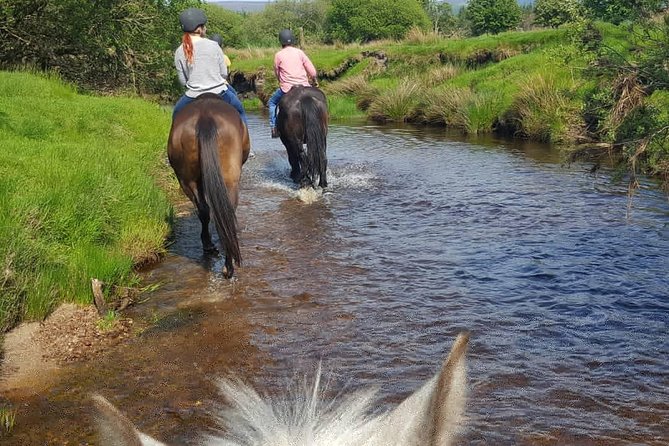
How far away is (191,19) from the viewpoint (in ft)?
24.1

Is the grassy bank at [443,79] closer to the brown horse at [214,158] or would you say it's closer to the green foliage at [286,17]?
the brown horse at [214,158]

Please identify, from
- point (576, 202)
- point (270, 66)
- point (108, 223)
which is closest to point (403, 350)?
point (108, 223)

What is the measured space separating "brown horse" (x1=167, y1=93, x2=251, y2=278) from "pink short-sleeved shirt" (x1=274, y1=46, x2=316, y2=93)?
4209 mm

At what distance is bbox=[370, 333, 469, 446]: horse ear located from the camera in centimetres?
89

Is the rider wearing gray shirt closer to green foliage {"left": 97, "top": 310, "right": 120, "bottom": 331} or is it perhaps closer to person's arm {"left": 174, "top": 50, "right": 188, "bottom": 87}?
person's arm {"left": 174, "top": 50, "right": 188, "bottom": 87}

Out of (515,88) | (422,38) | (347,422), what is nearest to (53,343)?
(347,422)

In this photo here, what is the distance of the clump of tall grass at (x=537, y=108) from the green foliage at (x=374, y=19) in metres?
52.2

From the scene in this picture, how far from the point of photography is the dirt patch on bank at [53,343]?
4.50 meters

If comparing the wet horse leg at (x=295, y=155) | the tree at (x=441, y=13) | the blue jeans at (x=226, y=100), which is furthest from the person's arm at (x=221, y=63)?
the tree at (x=441, y=13)

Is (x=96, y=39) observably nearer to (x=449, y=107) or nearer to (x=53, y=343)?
(x=449, y=107)

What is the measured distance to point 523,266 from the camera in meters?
6.75

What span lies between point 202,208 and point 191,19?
2218mm

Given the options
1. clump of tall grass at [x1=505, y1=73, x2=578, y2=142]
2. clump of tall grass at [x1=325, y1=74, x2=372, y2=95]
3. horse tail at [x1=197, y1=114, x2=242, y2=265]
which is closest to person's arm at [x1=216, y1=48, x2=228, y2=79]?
horse tail at [x1=197, y1=114, x2=242, y2=265]

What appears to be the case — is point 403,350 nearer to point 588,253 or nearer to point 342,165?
point 588,253
